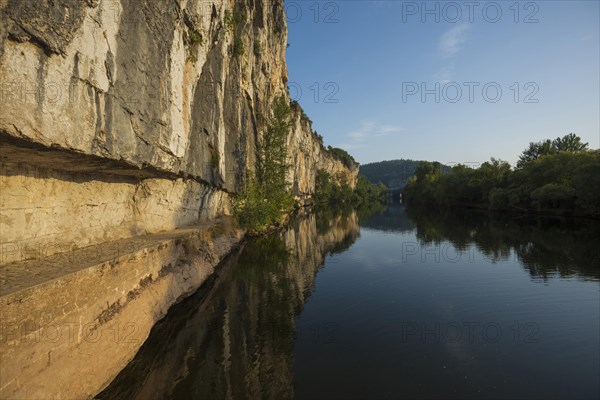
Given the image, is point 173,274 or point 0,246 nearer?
point 0,246

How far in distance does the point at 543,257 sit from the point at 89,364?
944 inches

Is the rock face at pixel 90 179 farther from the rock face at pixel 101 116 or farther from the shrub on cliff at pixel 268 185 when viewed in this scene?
the shrub on cliff at pixel 268 185

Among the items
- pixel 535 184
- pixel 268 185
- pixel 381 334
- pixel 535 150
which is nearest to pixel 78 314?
pixel 381 334

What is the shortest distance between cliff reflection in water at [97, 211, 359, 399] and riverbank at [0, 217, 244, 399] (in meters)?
0.61

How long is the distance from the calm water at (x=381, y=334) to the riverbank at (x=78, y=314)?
0.68m

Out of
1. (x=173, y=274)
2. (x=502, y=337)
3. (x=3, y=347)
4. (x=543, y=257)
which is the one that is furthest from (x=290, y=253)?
(x=3, y=347)

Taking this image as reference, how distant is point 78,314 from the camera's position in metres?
6.39

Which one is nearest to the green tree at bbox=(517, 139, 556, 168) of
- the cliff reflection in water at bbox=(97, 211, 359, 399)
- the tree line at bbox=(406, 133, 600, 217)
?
the tree line at bbox=(406, 133, 600, 217)

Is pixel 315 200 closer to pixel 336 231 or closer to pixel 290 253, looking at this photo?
pixel 336 231

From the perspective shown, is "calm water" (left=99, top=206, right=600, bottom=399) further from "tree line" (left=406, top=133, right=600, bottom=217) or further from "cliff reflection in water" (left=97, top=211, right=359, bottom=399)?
"tree line" (left=406, top=133, right=600, bottom=217)

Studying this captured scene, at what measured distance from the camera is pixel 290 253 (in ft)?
75.4

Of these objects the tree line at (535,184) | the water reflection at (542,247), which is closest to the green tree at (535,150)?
the tree line at (535,184)

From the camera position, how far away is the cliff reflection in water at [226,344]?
7.28 meters

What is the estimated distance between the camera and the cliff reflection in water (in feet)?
23.9
